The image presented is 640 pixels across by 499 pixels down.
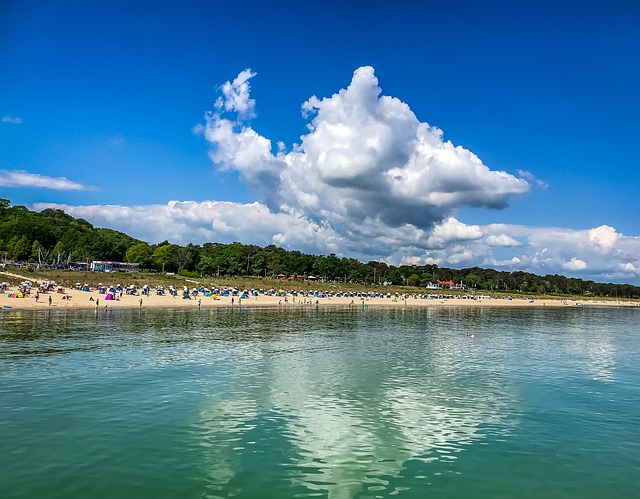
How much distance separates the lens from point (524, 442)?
650 inches

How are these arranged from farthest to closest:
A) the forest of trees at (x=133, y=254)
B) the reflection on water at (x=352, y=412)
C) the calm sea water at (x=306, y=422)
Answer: the forest of trees at (x=133, y=254) < the reflection on water at (x=352, y=412) < the calm sea water at (x=306, y=422)

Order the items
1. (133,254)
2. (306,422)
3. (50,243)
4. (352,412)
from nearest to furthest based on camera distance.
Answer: (306,422)
(352,412)
(50,243)
(133,254)

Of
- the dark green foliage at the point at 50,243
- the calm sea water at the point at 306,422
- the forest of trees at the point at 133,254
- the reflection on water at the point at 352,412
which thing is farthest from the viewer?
the forest of trees at the point at 133,254

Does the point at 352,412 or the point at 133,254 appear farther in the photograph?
the point at 133,254

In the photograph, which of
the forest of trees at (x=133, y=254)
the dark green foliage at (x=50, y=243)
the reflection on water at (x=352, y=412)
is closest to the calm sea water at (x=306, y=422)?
the reflection on water at (x=352, y=412)

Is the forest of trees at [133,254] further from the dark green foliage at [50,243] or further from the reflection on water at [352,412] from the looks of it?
the reflection on water at [352,412]

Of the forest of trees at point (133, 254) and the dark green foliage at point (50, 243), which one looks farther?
the forest of trees at point (133, 254)

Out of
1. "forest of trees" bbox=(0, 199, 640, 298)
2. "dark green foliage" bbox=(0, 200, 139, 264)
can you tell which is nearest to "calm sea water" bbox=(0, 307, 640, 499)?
"forest of trees" bbox=(0, 199, 640, 298)

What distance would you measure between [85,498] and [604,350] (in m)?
43.4

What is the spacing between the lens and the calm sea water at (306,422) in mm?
12820

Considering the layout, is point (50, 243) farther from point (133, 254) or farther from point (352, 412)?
point (352, 412)

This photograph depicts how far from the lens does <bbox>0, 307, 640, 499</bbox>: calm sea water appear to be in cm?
1282

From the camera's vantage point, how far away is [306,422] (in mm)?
17906

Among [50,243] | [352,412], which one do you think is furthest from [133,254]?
[352,412]
